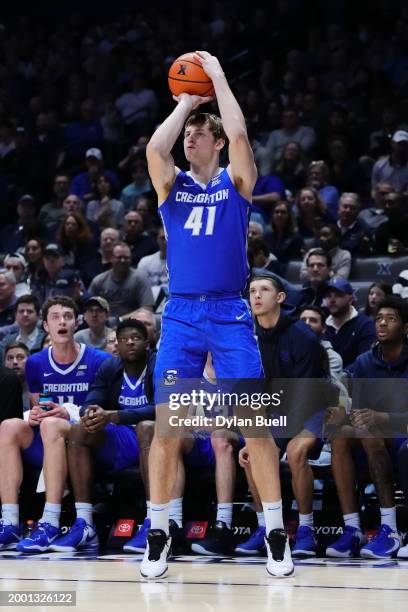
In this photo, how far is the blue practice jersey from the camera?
783 centimetres

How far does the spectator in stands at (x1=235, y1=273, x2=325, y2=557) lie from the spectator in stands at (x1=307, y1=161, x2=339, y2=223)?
15.8ft

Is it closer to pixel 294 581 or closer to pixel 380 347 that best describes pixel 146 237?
pixel 380 347

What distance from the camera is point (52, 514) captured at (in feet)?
24.0

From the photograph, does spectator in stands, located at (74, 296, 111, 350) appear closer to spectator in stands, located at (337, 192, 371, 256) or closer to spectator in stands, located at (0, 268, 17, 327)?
spectator in stands, located at (0, 268, 17, 327)

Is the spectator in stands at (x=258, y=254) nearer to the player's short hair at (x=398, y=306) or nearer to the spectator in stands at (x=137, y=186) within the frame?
the player's short hair at (x=398, y=306)

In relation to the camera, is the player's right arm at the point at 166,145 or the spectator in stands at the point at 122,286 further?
the spectator in stands at the point at 122,286

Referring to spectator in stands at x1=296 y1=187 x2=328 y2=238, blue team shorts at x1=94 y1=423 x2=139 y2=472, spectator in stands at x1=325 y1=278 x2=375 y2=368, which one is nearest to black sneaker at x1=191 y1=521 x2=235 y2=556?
blue team shorts at x1=94 y1=423 x2=139 y2=472

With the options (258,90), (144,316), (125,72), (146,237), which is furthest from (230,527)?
(125,72)

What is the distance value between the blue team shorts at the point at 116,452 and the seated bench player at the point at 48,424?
28 cm

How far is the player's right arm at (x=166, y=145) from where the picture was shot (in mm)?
5965

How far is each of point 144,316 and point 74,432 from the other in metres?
1.80

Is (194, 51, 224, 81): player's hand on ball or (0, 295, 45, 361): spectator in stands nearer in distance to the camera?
(194, 51, 224, 81): player's hand on ball

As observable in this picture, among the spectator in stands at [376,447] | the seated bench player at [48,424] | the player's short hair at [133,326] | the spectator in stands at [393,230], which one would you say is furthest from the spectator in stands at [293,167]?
the spectator in stands at [376,447]

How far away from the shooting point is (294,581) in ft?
18.9
